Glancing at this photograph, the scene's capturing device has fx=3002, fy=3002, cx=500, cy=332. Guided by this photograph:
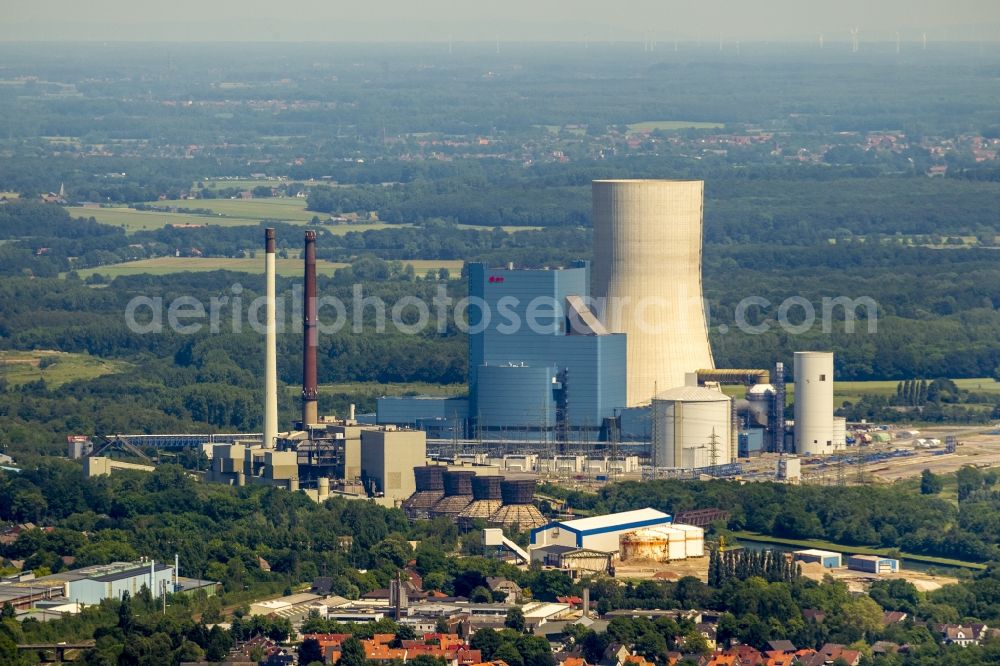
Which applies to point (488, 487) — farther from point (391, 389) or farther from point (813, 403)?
point (391, 389)

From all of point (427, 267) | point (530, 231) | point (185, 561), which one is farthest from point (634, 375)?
point (530, 231)

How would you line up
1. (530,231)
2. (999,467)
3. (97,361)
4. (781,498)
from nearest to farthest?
(781,498), (999,467), (97,361), (530,231)

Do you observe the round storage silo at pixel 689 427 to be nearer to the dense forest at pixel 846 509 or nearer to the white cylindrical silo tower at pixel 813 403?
the white cylindrical silo tower at pixel 813 403

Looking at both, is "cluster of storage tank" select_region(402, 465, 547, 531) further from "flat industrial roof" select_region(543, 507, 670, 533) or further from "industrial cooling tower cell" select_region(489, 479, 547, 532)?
"flat industrial roof" select_region(543, 507, 670, 533)

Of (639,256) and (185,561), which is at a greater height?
(639,256)

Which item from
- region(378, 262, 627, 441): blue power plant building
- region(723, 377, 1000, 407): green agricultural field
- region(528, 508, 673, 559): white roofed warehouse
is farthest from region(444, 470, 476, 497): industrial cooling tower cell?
region(723, 377, 1000, 407): green agricultural field

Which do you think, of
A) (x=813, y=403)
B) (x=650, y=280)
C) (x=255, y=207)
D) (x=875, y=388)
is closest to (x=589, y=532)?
(x=813, y=403)

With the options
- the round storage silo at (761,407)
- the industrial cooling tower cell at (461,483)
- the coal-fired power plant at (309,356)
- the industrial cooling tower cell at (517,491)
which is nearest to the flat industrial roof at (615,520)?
the industrial cooling tower cell at (517,491)

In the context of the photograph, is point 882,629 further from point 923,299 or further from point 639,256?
point 923,299
